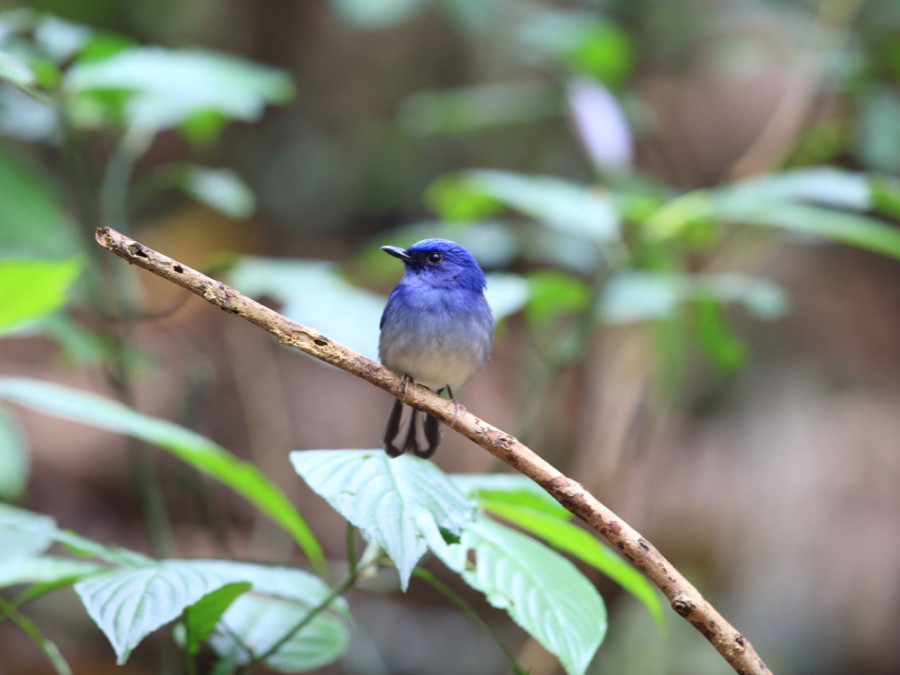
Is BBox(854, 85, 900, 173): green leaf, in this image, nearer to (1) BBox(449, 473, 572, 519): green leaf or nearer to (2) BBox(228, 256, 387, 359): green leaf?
(2) BBox(228, 256, 387, 359): green leaf

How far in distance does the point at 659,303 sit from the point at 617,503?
1.61m

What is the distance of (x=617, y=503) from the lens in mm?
4383

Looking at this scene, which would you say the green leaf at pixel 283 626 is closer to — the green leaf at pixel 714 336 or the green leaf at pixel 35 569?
the green leaf at pixel 35 569

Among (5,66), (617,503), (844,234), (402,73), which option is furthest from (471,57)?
(5,66)

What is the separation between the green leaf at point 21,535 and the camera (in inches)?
67.6

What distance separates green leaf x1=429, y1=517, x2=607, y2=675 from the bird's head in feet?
3.02

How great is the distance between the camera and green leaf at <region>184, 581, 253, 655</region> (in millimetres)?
1588

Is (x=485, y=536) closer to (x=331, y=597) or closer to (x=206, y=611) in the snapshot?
(x=331, y=597)

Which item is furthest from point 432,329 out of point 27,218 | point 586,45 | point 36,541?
point 586,45

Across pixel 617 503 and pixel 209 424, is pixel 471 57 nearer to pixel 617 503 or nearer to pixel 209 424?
pixel 209 424

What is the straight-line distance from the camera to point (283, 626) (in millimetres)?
2004

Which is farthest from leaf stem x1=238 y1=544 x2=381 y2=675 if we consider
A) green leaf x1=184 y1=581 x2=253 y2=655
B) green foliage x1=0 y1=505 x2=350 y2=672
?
green leaf x1=184 y1=581 x2=253 y2=655

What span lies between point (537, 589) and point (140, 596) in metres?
0.75

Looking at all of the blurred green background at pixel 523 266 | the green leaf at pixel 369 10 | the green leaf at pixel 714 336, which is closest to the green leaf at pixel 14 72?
the blurred green background at pixel 523 266
